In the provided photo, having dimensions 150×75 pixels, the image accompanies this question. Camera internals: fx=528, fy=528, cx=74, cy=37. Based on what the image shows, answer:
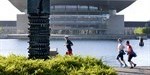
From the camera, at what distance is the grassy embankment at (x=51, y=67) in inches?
343

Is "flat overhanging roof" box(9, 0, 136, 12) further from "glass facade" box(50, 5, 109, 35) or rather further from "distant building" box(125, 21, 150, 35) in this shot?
"distant building" box(125, 21, 150, 35)

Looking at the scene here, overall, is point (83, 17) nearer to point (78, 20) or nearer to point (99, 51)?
point (78, 20)

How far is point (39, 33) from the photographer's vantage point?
10.6 m

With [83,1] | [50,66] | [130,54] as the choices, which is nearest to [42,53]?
[50,66]

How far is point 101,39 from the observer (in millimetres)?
115000

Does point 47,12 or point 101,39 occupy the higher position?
point 47,12

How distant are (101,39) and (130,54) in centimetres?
9554

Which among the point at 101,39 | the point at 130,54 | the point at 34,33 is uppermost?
the point at 34,33

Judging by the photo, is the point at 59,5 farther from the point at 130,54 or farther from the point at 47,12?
the point at 47,12

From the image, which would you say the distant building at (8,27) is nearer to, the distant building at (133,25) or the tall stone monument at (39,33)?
the distant building at (133,25)

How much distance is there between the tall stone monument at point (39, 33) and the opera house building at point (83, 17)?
11019 cm

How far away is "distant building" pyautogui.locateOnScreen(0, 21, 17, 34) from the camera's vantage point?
467ft

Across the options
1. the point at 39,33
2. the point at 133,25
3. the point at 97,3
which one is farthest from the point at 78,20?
the point at 39,33

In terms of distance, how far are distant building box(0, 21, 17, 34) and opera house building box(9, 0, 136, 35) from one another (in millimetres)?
9530
